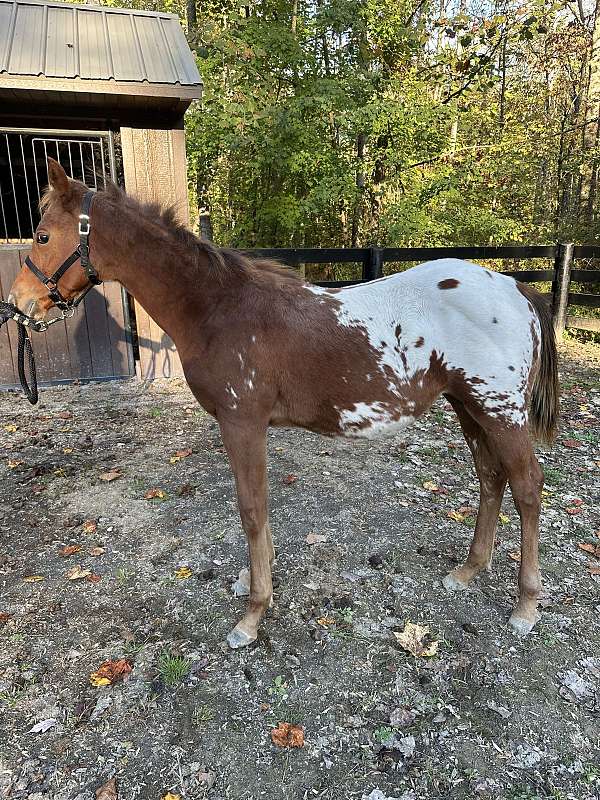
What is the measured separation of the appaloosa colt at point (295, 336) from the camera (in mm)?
2322

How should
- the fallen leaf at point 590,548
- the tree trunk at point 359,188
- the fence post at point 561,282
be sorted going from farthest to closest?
the tree trunk at point 359,188
the fence post at point 561,282
the fallen leaf at point 590,548

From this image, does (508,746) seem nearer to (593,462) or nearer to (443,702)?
(443,702)

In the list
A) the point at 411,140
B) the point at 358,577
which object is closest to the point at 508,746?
the point at 358,577

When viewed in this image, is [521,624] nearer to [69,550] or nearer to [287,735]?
[287,735]

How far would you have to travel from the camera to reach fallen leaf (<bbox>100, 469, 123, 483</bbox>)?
4.10 meters

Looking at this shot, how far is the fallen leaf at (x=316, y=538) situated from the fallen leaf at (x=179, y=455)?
1.65 m

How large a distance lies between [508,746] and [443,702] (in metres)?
0.28

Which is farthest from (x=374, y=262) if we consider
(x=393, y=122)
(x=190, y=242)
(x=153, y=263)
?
(x=153, y=263)

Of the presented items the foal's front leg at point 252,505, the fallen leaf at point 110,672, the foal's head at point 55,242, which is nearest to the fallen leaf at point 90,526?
the fallen leaf at point 110,672

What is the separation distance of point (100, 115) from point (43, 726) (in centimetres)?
609

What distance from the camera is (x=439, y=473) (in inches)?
164

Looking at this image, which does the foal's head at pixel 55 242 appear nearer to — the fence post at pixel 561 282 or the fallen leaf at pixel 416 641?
the fallen leaf at pixel 416 641

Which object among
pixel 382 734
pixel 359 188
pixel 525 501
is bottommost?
pixel 382 734

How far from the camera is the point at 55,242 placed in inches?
92.0
